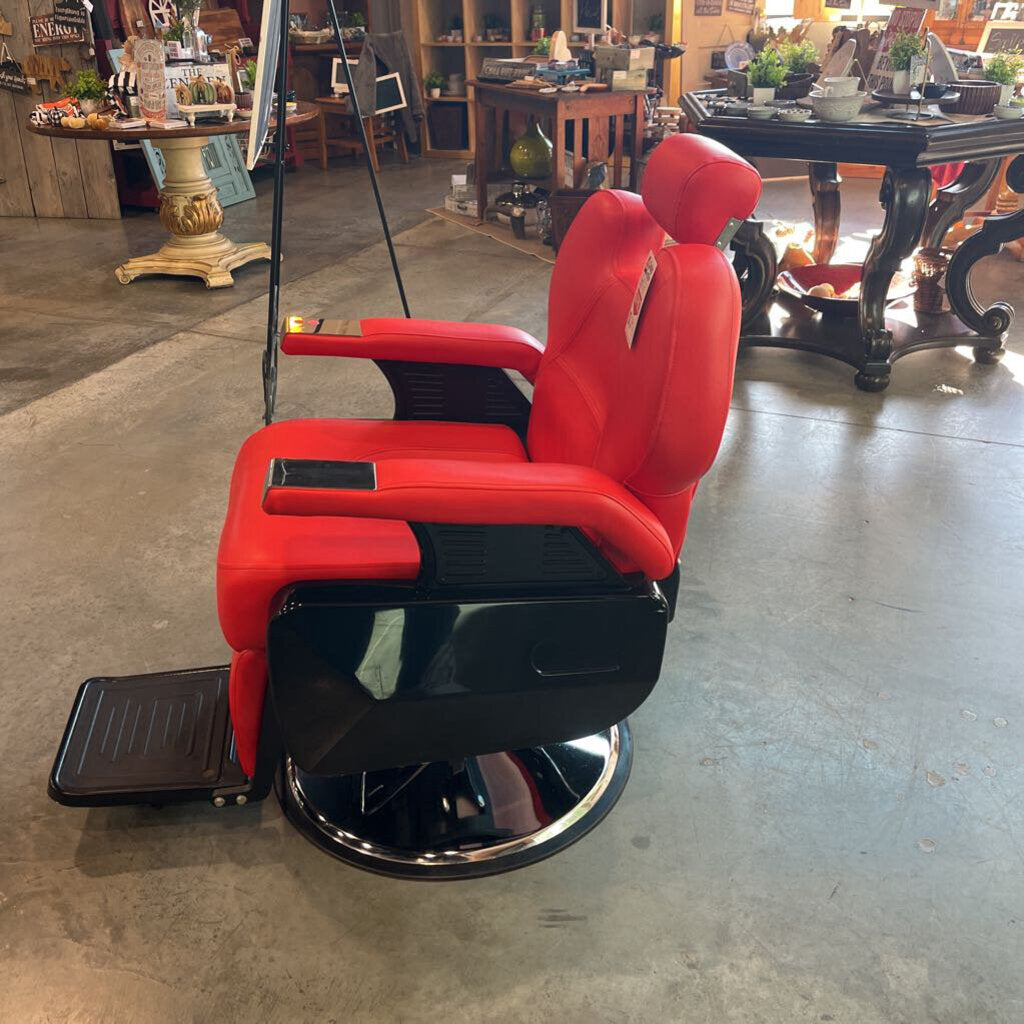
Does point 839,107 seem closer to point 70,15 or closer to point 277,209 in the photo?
point 277,209

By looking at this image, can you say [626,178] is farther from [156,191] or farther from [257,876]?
[257,876]

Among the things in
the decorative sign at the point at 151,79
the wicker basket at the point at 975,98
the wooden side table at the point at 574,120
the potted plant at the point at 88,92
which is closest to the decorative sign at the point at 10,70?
the potted plant at the point at 88,92

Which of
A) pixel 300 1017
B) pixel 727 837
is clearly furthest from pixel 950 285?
pixel 300 1017

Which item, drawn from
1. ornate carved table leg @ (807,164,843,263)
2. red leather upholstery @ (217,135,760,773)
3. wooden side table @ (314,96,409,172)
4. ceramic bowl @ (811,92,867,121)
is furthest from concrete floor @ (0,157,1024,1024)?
wooden side table @ (314,96,409,172)

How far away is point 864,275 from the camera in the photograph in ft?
11.0

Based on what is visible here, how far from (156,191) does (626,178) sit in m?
2.86

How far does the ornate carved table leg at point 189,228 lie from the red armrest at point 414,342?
303 centimetres

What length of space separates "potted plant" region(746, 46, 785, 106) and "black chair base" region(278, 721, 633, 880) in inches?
104

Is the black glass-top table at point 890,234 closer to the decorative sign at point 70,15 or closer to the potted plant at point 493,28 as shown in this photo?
the decorative sign at point 70,15

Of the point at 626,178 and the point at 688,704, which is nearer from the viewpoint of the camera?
the point at 688,704

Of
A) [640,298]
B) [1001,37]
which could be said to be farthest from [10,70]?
[1001,37]

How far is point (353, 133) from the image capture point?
299 inches

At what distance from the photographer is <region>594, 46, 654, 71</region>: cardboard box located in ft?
15.8

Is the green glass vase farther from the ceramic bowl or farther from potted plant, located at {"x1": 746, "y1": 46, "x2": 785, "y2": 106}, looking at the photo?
the ceramic bowl
